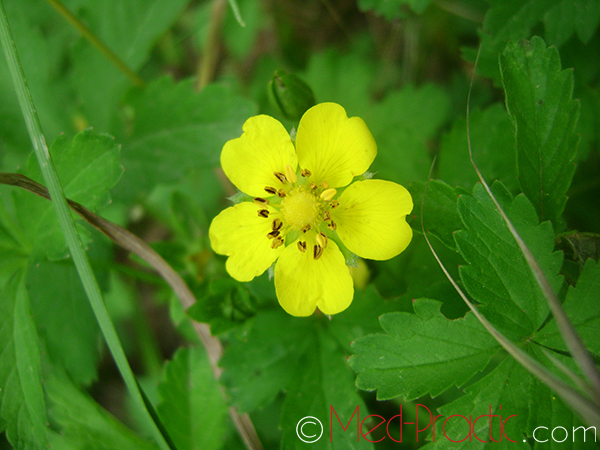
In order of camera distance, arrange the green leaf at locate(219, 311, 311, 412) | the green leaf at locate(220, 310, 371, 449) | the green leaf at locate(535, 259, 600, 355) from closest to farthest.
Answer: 1. the green leaf at locate(535, 259, 600, 355)
2. the green leaf at locate(220, 310, 371, 449)
3. the green leaf at locate(219, 311, 311, 412)

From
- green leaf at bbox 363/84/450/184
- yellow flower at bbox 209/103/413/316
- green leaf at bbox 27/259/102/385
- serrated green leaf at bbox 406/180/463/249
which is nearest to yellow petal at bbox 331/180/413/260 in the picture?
yellow flower at bbox 209/103/413/316

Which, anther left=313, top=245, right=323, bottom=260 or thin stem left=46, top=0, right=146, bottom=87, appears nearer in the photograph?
anther left=313, top=245, right=323, bottom=260

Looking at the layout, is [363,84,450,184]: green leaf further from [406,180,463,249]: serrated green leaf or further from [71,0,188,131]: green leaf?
[71,0,188,131]: green leaf

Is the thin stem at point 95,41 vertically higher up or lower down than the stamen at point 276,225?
higher up

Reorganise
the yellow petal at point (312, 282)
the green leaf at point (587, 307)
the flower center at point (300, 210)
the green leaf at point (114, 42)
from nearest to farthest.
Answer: the green leaf at point (587, 307) < the yellow petal at point (312, 282) < the flower center at point (300, 210) < the green leaf at point (114, 42)

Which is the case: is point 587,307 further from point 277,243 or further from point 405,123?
point 405,123

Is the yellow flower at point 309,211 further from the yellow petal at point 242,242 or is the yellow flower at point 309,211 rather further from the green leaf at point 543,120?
the green leaf at point 543,120

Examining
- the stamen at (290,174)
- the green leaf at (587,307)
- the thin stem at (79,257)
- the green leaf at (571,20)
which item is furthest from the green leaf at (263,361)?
the green leaf at (571,20)
